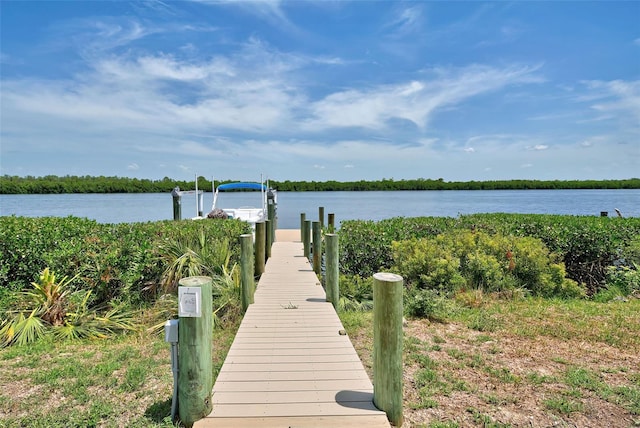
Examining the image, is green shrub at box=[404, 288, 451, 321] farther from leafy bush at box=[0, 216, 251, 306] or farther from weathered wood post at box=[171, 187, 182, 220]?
weathered wood post at box=[171, 187, 182, 220]

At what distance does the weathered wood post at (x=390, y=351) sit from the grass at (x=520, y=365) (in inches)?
10.9

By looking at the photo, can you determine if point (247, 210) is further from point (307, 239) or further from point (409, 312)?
point (409, 312)

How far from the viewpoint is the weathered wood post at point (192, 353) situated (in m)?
2.91

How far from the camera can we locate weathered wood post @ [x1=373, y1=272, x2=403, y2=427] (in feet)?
9.94

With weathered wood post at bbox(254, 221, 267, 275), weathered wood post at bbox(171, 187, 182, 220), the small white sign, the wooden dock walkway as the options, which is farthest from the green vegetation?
weathered wood post at bbox(171, 187, 182, 220)

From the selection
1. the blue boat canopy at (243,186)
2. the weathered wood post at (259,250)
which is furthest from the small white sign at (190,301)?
the blue boat canopy at (243,186)

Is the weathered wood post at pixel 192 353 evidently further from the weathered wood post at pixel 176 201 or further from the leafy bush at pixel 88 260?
the weathered wood post at pixel 176 201

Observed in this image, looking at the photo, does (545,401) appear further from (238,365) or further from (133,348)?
(133,348)

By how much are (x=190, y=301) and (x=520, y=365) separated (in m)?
3.62

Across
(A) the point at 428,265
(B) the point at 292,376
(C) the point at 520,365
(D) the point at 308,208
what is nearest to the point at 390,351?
(B) the point at 292,376

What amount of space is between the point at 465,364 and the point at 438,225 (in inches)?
244

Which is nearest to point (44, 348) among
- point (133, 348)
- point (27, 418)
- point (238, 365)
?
point (133, 348)

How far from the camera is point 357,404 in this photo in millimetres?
3146

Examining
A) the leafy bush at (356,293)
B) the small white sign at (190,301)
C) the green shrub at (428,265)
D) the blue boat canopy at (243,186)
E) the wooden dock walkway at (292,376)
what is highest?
the blue boat canopy at (243,186)
